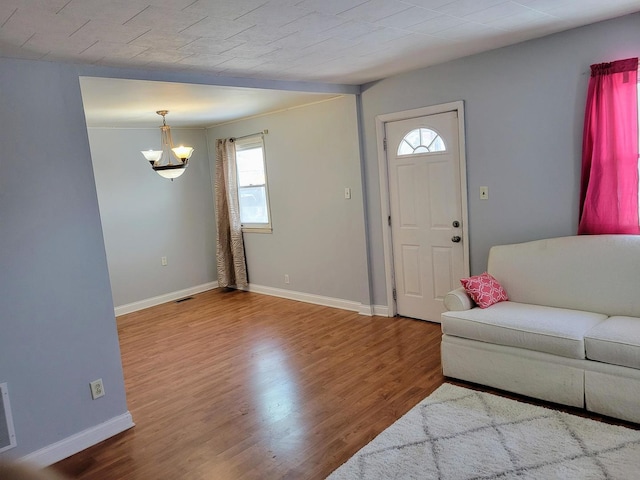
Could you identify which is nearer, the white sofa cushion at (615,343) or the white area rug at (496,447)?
the white area rug at (496,447)

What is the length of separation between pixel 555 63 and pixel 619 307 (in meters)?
1.77

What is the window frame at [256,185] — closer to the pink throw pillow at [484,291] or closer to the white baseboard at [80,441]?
the pink throw pillow at [484,291]

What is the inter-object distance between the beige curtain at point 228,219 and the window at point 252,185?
82mm

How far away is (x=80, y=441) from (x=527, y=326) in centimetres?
285

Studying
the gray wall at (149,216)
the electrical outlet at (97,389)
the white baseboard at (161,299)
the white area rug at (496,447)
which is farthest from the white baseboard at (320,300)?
the electrical outlet at (97,389)

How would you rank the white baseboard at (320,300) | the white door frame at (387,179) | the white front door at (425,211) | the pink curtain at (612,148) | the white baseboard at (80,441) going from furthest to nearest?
the white baseboard at (320,300) < the white front door at (425,211) < the white door frame at (387,179) < the pink curtain at (612,148) < the white baseboard at (80,441)

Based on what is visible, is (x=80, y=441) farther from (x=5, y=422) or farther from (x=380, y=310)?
(x=380, y=310)

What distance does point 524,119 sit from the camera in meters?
3.57

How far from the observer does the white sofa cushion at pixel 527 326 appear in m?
2.74

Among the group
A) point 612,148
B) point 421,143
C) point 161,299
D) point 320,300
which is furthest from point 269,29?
point 161,299

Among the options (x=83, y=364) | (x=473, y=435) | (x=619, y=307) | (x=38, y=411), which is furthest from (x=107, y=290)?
(x=619, y=307)

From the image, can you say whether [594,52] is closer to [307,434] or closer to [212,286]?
[307,434]

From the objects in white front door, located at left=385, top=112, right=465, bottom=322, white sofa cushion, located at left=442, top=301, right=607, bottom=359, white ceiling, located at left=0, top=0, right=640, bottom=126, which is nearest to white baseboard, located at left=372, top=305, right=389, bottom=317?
white front door, located at left=385, top=112, right=465, bottom=322

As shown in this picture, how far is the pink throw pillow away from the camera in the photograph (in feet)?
10.9
